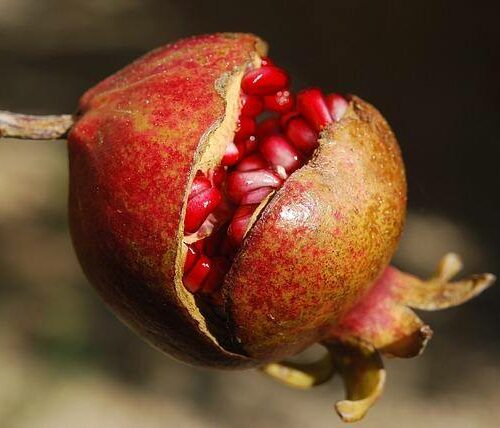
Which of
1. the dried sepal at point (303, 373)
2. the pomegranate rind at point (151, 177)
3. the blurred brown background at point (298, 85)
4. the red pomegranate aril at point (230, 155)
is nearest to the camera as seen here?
the pomegranate rind at point (151, 177)

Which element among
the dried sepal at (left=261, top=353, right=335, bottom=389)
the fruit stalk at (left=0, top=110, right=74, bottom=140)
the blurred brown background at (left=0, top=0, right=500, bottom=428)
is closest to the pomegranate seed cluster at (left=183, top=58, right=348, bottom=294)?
the fruit stalk at (left=0, top=110, right=74, bottom=140)

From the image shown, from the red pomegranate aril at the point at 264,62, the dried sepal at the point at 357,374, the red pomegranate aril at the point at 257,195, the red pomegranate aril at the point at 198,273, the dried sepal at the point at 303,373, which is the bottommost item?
the dried sepal at the point at 303,373

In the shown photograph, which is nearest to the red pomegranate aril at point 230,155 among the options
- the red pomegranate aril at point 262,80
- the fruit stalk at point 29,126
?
the red pomegranate aril at point 262,80

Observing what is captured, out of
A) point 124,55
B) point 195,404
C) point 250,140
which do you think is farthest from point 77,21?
point 250,140

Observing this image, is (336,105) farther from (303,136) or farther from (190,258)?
(190,258)

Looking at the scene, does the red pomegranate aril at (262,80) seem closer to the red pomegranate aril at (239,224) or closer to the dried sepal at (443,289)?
the red pomegranate aril at (239,224)

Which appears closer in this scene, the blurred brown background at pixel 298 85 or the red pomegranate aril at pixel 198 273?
the red pomegranate aril at pixel 198 273

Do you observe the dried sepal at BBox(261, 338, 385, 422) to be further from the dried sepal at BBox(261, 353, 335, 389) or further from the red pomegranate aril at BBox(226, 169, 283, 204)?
the red pomegranate aril at BBox(226, 169, 283, 204)
